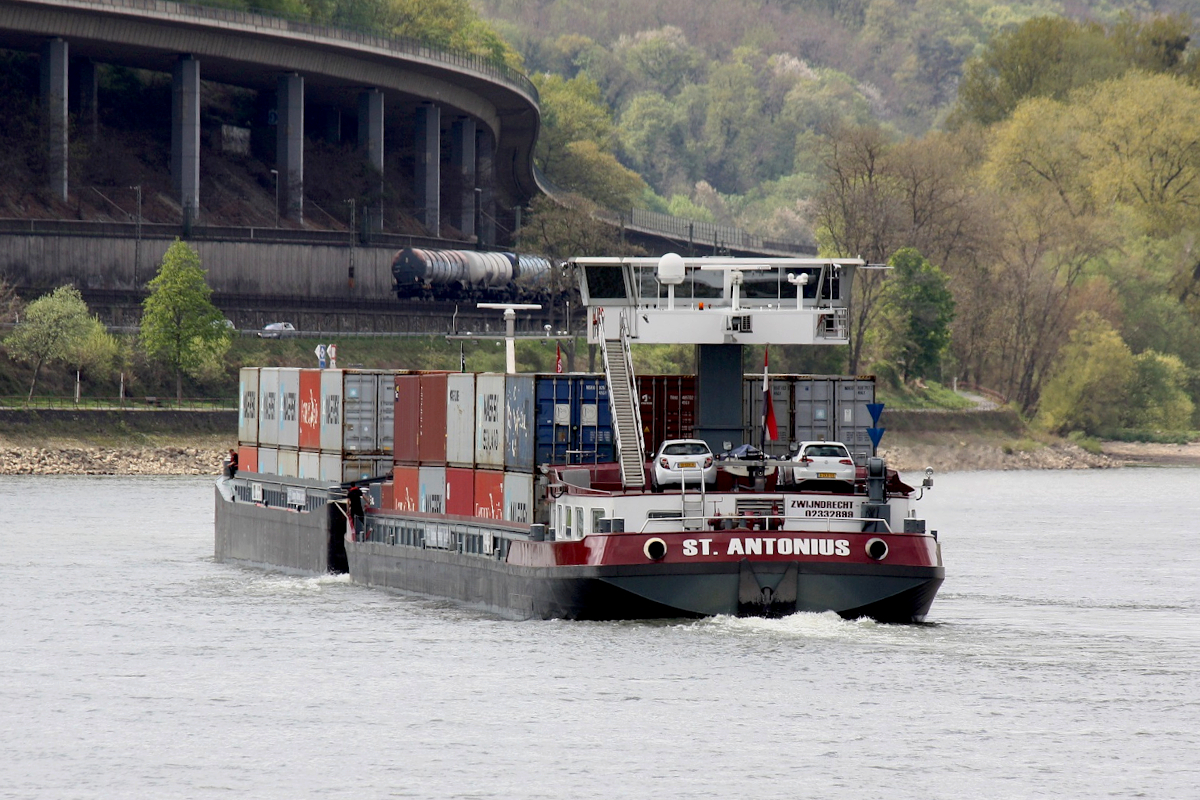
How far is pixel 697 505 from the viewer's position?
4375 centimetres

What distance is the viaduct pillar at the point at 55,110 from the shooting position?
452 feet

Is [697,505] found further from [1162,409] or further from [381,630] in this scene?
[1162,409]

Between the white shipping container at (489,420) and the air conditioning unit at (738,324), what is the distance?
605 centimetres

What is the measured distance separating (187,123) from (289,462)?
275 ft

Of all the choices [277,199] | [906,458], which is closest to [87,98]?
[277,199]

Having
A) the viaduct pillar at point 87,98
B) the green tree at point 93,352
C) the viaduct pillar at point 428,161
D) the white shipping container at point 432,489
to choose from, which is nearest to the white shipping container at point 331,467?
the white shipping container at point 432,489

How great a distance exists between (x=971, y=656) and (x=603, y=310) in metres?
12.7

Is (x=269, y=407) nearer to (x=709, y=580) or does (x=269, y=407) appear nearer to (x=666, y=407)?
(x=666, y=407)

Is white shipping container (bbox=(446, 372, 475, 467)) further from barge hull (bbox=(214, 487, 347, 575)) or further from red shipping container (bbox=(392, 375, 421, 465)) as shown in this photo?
barge hull (bbox=(214, 487, 347, 575))

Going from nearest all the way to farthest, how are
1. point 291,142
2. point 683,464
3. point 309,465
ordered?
point 683,464, point 309,465, point 291,142

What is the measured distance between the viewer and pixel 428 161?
560 feet

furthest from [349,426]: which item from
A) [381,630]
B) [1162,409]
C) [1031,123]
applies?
[1031,123]

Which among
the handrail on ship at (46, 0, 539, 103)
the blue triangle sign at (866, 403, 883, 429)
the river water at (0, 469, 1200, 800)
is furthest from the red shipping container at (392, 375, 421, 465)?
the handrail on ship at (46, 0, 539, 103)

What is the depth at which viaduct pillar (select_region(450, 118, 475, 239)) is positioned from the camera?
17900cm
